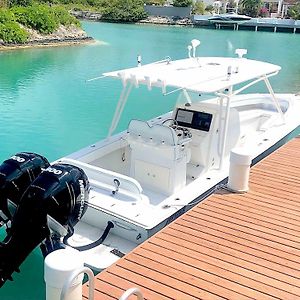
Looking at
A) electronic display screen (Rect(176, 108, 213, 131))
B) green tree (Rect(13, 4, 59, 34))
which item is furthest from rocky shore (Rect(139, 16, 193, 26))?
electronic display screen (Rect(176, 108, 213, 131))

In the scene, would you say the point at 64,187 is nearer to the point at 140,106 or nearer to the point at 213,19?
the point at 140,106

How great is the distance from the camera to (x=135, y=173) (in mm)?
4758

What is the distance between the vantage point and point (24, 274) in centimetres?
406

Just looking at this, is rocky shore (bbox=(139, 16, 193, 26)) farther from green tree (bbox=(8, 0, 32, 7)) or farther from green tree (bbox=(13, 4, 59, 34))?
green tree (bbox=(13, 4, 59, 34))

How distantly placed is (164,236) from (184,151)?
3.82ft

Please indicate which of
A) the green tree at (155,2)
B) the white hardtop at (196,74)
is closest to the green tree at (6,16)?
the white hardtop at (196,74)

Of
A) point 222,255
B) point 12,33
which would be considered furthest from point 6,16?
point 222,255

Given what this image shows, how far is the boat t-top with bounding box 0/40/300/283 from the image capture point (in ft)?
10.7

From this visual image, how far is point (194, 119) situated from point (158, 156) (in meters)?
0.93

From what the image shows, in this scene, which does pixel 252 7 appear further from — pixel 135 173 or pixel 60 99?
pixel 135 173

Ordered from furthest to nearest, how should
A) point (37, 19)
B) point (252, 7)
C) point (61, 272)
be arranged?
1. point (252, 7)
2. point (37, 19)
3. point (61, 272)

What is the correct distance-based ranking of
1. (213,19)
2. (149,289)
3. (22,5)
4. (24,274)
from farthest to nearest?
(213,19) < (22,5) < (24,274) < (149,289)

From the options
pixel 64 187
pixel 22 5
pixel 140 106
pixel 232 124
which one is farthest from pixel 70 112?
pixel 22 5

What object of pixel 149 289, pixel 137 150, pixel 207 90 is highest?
pixel 207 90
